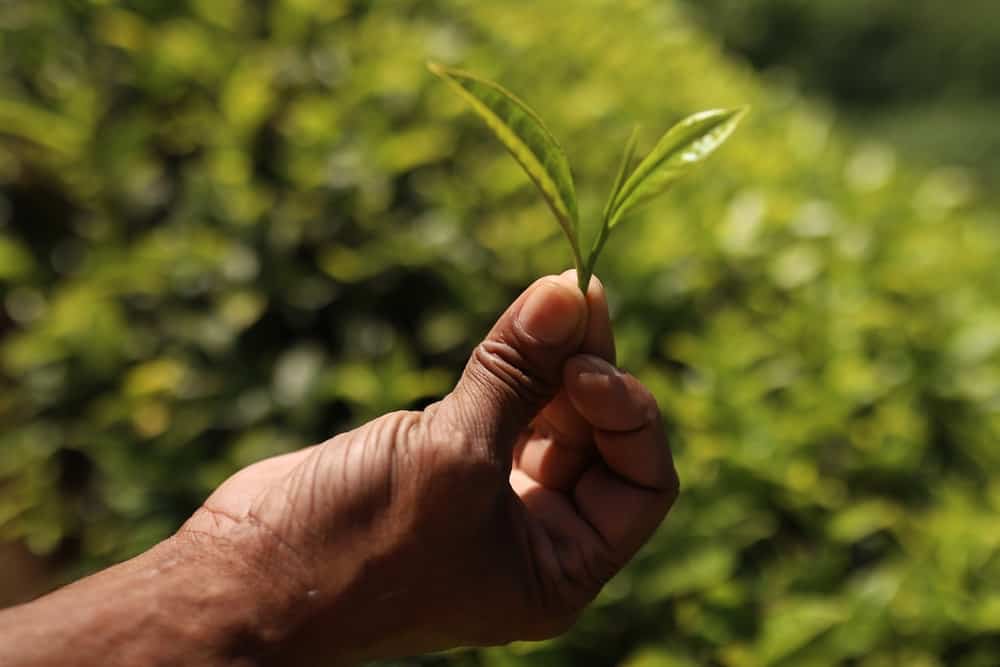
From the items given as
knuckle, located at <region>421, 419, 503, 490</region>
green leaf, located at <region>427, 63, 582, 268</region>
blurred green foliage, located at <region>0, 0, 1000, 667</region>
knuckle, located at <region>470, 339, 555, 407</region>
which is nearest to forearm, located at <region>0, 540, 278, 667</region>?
knuckle, located at <region>421, 419, 503, 490</region>

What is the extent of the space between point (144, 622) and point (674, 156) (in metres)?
0.85

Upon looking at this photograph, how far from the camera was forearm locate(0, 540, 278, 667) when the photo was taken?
109 centimetres

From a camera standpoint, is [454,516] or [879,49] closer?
[454,516]

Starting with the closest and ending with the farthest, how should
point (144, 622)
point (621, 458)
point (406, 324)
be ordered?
point (144, 622), point (621, 458), point (406, 324)

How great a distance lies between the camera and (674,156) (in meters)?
1.26

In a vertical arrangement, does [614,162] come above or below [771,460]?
above

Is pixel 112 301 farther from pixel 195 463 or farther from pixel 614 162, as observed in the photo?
pixel 614 162

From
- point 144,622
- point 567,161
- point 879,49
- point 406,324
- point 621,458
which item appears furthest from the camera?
point 879,49

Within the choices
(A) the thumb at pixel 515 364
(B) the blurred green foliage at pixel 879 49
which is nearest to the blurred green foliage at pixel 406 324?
(A) the thumb at pixel 515 364

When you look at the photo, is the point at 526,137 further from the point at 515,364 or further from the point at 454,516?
the point at 454,516

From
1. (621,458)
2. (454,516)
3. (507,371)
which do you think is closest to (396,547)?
(454,516)

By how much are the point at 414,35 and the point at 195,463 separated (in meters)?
1.35

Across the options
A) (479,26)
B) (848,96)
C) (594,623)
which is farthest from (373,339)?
(848,96)

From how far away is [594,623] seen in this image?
2.00m
